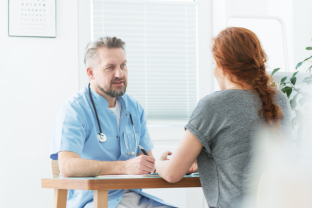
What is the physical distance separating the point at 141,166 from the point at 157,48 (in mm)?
1686

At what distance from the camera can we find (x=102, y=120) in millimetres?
1635

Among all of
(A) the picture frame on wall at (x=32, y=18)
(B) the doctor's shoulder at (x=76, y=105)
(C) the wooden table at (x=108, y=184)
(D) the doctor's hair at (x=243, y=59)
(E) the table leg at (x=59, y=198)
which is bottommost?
(E) the table leg at (x=59, y=198)

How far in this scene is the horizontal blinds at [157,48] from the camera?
279 cm

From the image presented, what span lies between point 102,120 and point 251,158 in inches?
34.1

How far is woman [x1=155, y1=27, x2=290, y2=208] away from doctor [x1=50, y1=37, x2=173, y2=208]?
35 cm

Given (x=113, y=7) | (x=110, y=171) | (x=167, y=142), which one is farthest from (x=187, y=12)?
(x=110, y=171)

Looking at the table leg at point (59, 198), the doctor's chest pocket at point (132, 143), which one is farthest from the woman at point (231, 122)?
the doctor's chest pocket at point (132, 143)

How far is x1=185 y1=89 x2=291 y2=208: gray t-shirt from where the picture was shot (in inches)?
39.9

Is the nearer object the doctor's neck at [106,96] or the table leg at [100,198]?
the table leg at [100,198]

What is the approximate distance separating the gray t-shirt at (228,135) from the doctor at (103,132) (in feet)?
1.30

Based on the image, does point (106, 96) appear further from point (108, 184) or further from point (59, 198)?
point (108, 184)

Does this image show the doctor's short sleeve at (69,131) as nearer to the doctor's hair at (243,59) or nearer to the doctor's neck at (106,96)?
the doctor's neck at (106,96)

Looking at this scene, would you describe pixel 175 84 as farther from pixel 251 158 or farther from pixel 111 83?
pixel 251 158

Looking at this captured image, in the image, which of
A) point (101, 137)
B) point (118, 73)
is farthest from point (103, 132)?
point (118, 73)
